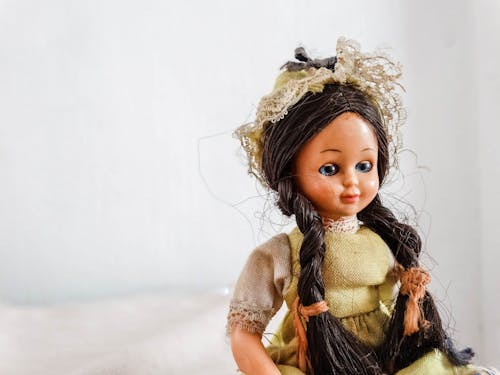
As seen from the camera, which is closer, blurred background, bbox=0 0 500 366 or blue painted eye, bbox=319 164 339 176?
blue painted eye, bbox=319 164 339 176

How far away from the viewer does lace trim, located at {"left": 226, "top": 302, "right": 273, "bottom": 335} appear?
86 centimetres

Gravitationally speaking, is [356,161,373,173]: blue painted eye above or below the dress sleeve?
above

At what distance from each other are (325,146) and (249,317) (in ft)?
0.79

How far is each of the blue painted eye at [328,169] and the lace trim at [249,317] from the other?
195mm

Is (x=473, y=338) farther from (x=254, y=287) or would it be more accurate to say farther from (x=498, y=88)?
(x=254, y=287)

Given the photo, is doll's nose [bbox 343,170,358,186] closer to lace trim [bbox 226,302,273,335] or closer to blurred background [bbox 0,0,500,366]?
lace trim [bbox 226,302,273,335]

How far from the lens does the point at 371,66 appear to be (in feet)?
2.93

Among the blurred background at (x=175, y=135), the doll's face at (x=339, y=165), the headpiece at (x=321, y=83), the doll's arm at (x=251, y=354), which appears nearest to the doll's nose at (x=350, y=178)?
the doll's face at (x=339, y=165)

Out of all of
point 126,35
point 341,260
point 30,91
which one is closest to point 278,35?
point 126,35

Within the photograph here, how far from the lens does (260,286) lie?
87cm

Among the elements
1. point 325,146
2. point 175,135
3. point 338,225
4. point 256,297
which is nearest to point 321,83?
point 325,146

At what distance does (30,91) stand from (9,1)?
0.66 ft

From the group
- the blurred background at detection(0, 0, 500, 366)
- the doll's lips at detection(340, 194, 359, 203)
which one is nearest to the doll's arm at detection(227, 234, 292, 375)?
the doll's lips at detection(340, 194, 359, 203)

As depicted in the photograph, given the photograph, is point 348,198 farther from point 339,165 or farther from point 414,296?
point 414,296
